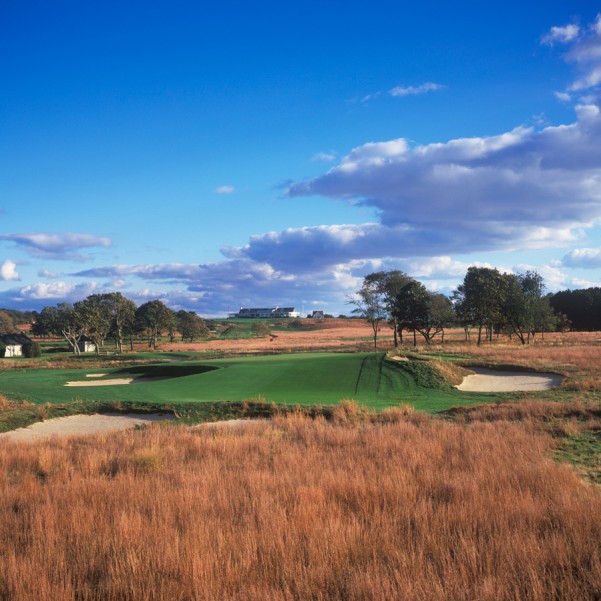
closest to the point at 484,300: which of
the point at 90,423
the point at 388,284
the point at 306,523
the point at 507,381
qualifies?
the point at 388,284

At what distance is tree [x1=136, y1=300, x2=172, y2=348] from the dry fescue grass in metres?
86.8

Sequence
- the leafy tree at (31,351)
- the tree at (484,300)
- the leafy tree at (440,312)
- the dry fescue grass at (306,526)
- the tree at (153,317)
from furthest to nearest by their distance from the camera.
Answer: the tree at (153,317)
the leafy tree at (31,351)
the leafy tree at (440,312)
the tree at (484,300)
the dry fescue grass at (306,526)

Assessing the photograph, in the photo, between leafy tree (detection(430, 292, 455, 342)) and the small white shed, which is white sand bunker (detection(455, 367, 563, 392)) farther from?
the small white shed

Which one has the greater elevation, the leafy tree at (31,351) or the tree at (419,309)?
the tree at (419,309)

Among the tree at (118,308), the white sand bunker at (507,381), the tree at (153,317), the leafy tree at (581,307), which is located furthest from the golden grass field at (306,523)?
the leafy tree at (581,307)

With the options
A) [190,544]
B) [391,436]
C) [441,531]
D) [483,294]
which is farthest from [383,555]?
[483,294]

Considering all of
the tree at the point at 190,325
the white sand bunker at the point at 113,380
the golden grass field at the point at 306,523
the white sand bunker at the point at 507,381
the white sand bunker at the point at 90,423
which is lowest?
the white sand bunker at the point at 507,381

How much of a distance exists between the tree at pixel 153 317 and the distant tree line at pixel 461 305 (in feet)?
136

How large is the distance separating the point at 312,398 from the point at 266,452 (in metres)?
12.8

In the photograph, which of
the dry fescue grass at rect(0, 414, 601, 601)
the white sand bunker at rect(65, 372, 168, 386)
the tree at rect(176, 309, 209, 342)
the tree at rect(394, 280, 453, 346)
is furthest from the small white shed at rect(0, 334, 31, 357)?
the dry fescue grass at rect(0, 414, 601, 601)

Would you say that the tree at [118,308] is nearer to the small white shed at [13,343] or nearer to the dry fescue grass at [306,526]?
the small white shed at [13,343]

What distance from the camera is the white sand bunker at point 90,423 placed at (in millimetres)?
17203

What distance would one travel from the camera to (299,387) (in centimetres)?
2723

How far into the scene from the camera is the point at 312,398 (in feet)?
77.3
